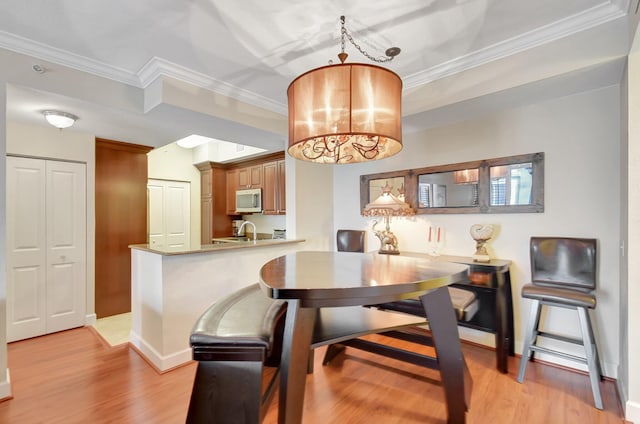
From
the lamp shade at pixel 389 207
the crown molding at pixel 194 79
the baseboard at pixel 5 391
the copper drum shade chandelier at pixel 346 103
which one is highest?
the crown molding at pixel 194 79

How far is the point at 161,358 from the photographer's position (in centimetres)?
248

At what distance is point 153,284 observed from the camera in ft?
8.54

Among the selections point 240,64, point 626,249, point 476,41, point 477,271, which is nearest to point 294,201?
point 240,64

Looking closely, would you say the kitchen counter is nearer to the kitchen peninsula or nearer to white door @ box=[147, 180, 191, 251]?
the kitchen peninsula

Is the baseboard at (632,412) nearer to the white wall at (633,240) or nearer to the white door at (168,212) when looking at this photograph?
the white wall at (633,240)

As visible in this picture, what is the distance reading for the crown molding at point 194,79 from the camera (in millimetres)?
2369

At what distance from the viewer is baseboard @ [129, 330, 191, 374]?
8.13 ft

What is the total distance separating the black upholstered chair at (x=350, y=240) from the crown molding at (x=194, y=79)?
180cm

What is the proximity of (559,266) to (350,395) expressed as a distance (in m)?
1.92

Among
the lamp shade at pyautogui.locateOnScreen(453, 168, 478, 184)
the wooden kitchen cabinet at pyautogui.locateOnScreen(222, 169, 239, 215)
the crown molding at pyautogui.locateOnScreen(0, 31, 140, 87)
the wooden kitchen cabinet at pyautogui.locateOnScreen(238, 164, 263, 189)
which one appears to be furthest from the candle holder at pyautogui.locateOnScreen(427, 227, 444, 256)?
the wooden kitchen cabinet at pyautogui.locateOnScreen(222, 169, 239, 215)

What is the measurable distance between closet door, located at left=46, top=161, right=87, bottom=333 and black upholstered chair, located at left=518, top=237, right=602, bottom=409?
15.1 ft

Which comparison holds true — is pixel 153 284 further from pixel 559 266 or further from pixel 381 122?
pixel 559 266

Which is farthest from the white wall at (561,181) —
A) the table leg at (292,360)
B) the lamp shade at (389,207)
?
the table leg at (292,360)

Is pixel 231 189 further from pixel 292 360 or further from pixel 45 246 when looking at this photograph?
pixel 292 360
